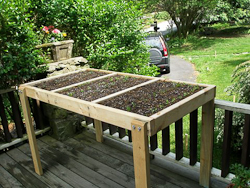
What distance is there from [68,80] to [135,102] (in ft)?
3.72

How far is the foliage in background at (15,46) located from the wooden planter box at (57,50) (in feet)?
1.28

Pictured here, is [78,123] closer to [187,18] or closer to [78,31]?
[78,31]

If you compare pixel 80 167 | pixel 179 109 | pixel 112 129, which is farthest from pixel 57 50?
pixel 179 109

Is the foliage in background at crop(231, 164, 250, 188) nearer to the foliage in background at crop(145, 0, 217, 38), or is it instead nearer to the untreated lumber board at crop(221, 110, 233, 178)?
the untreated lumber board at crop(221, 110, 233, 178)

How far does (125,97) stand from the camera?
2104 millimetres

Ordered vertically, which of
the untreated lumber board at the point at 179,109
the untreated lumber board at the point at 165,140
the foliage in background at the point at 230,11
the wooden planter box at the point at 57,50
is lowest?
the untreated lumber board at the point at 165,140

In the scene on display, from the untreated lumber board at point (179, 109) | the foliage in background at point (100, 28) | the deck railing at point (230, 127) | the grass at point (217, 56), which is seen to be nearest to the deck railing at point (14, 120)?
the foliage in background at point (100, 28)

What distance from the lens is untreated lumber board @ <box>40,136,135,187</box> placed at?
266cm

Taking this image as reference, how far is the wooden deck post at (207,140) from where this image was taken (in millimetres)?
2225

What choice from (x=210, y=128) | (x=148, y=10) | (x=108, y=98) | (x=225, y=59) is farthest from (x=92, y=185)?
(x=148, y=10)

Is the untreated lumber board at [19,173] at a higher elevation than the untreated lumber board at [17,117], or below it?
below

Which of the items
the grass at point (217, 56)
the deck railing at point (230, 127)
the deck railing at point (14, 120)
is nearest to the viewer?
the deck railing at point (230, 127)

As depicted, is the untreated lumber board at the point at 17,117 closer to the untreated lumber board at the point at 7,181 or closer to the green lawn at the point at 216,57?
the untreated lumber board at the point at 7,181

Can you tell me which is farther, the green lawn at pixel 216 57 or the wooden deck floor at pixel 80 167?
the green lawn at pixel 216 57
